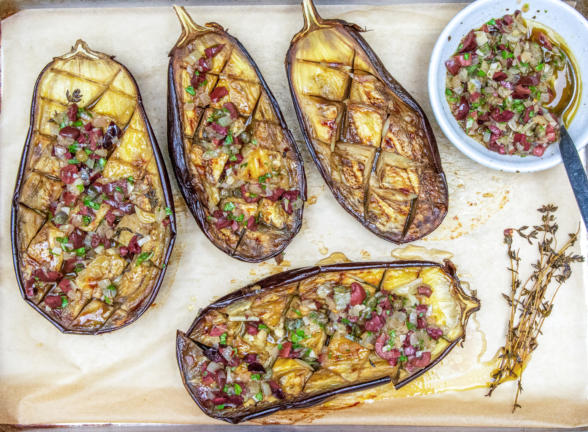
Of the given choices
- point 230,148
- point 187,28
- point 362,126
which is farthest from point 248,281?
point 187,28

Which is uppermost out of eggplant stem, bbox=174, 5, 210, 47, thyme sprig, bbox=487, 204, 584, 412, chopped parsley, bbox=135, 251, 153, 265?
eggplant stem, bbox=174, 5, 210, 47

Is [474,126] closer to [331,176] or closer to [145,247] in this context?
[331,176]

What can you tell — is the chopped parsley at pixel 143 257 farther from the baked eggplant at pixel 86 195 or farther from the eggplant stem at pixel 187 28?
the eggplant stem at pixel 187 28

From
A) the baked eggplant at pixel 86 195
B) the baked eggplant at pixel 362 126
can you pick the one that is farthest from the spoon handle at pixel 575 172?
the baked eggplant at pixel 86 195

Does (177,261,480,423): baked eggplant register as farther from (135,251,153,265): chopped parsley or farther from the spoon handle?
the spoon handle

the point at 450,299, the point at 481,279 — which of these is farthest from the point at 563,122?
the point at 450,299

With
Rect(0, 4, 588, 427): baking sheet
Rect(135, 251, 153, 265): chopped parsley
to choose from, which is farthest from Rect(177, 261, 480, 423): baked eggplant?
Rect(135, 251, 153, 265): chopped parsley
